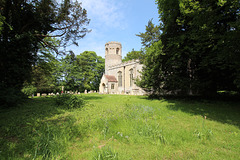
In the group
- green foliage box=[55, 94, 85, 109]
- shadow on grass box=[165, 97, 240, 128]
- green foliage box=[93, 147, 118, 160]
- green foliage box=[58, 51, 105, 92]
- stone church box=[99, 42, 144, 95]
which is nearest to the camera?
green foliage box=[93, 147, 118, 160]

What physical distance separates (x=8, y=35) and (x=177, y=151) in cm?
1250

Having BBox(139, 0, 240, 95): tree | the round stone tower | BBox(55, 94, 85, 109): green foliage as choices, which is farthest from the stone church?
BBox(55, 94, 85, 109): green foliage

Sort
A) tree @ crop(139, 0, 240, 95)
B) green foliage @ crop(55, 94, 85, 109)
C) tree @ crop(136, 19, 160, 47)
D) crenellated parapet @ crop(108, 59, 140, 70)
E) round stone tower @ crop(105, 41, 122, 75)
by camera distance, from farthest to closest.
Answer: round stone tower @ crop(105, 41, 122, 75) < crenellated parapet @ crop(108, 59, 140, 70) < tree @ crop(136, 19, 160, 47) < tree @ crop(139, 0, 240, 95) < green foliage @ crop(55, 94, 85, 109)

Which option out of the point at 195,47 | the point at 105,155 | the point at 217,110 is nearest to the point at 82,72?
the point at 195,47

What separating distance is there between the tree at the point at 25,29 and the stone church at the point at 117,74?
18401 millimetres

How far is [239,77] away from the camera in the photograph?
616cm

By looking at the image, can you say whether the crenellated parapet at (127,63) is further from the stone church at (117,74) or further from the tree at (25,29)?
the tree at (25,29)

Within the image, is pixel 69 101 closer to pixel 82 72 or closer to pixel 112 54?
pixel 82 72

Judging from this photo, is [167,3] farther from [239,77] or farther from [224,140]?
[224,140]

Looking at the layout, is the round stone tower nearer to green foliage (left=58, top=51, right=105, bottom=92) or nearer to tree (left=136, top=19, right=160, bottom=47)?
green foliage (left=58, top=51, right=105, bottom=92)

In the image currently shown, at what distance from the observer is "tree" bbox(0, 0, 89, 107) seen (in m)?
8.50

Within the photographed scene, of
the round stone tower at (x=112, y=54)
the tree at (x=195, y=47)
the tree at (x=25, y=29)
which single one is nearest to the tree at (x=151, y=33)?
the tree at (x=195, y=47)

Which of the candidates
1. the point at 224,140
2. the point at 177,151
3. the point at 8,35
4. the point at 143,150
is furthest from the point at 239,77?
the point at 8,35

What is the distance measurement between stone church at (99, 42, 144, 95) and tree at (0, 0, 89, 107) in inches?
724
